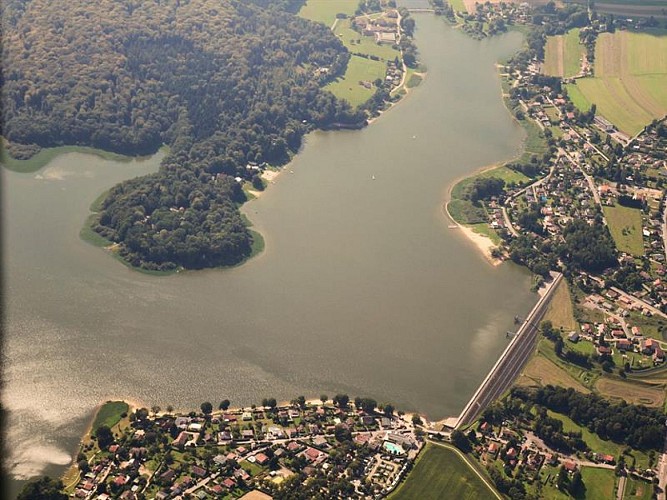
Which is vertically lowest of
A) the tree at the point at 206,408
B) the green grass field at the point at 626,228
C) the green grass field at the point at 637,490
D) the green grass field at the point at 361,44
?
the tree at the point at 206,408

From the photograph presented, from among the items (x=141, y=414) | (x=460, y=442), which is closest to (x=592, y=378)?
(x=460, y=442)

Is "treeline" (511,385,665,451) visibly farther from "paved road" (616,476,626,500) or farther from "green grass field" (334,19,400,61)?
"green grass field" (334,19,400,61)

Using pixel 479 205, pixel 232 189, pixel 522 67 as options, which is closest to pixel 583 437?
pixel 479 205

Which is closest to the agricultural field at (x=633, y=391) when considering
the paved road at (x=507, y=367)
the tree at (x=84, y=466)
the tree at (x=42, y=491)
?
the paved road at (x=507, y=367)

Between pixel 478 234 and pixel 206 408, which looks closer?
pixel 206 408

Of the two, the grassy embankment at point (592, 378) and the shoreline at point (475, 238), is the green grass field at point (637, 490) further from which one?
the shoreline at point (475, 238)

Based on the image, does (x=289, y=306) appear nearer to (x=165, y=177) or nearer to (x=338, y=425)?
(x=338, y=425)

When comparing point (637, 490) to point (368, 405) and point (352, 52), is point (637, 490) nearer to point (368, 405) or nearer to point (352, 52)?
point (368, 405)
